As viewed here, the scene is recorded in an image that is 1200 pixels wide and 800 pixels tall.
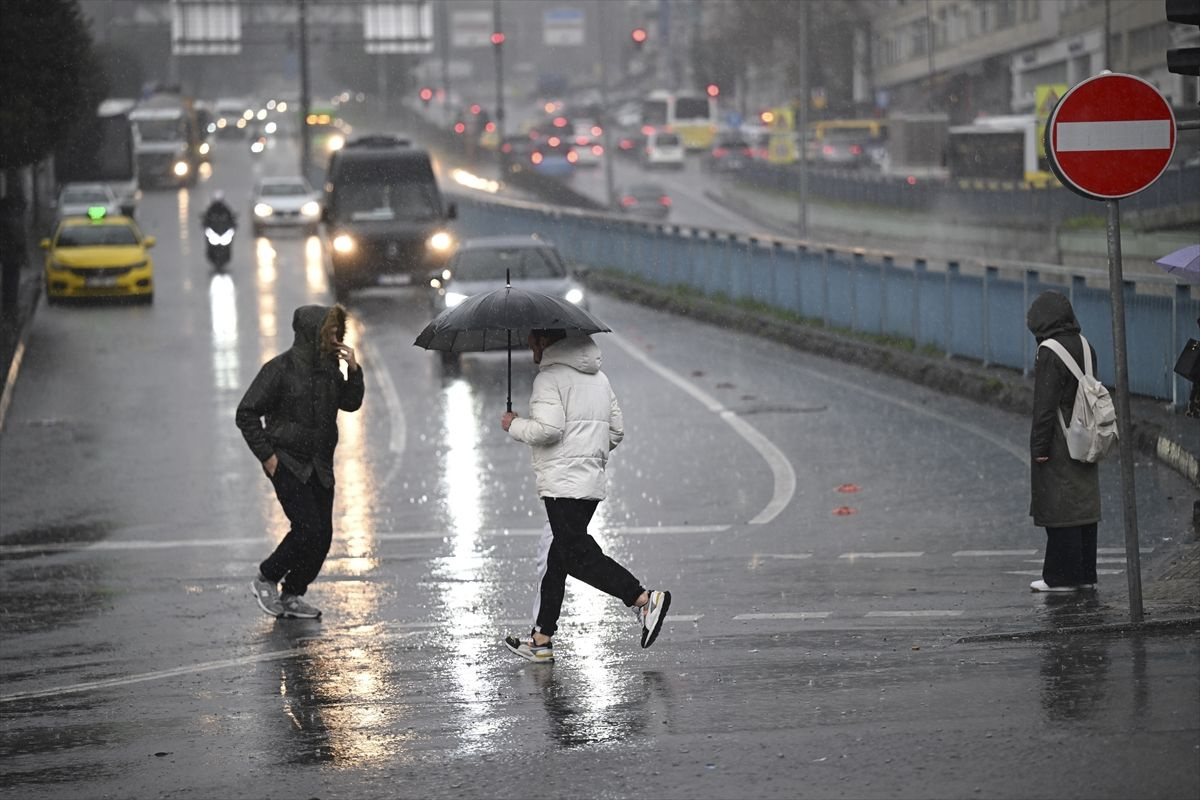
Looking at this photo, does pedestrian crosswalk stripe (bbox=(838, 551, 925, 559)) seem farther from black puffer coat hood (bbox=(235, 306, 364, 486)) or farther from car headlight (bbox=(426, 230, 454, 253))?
car headlight (bbox=(426, 230, 454, 253))

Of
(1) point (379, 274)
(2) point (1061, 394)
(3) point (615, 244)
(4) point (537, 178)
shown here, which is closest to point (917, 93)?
(4) point (537, 178)

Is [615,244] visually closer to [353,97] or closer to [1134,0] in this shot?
[1134,0]

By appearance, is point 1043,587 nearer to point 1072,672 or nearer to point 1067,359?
point 1067,359

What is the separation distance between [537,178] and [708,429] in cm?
6555

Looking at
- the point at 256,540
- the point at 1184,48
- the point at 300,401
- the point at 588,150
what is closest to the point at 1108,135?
the point at 1184,48

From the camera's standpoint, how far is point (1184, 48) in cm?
889

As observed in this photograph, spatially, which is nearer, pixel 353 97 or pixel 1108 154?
pixel 1108 154

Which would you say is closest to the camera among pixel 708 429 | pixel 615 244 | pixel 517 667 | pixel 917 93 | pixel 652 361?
pixel 517 667

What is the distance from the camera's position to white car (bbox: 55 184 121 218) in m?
52.2

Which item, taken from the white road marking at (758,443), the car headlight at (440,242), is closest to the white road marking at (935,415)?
the white road marking at (758,443)

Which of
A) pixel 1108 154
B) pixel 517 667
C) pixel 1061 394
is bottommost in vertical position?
pixel 517 667

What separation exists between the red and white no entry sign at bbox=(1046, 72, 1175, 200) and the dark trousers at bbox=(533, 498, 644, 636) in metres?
2.71

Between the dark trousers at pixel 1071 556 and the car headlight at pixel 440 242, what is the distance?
2707 centimetres

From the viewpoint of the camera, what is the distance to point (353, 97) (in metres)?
144
